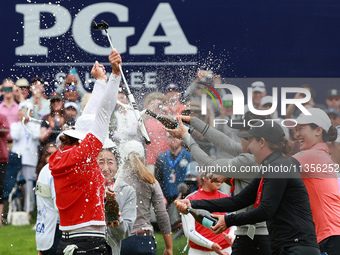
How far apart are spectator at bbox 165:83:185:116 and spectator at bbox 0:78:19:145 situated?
2.40 m

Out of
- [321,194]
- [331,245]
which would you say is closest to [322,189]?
[321,194]

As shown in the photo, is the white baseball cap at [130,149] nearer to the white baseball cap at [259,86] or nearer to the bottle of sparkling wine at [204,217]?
the bottle of sparkling wine at [204,217]

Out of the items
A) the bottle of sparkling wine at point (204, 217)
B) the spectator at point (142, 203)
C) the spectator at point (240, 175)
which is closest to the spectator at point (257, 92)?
the spectator at point (240, 175)

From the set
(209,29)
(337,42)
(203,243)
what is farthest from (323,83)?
(203,243)

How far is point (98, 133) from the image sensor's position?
5336mm

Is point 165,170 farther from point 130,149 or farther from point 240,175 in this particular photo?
point 240,175

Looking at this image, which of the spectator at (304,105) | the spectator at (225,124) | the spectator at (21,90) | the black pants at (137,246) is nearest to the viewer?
the black pants at (137,246)

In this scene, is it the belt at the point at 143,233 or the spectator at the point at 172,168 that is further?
the spectator at the point at 172,168

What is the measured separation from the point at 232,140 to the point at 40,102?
13.5ft

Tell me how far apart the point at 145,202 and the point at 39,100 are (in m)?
3.44

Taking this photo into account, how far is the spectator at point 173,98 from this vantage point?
29.4 feet

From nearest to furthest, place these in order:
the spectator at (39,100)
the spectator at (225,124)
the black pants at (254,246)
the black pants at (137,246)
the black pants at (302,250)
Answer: the black pants at (302,250) < the black pants at (254,246) < the black pants at (137,246) < the spectator at (225,124) < the spectator at (39,100)

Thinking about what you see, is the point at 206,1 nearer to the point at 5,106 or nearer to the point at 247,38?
the point at 247,38

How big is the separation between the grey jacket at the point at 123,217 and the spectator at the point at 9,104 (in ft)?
12.0
